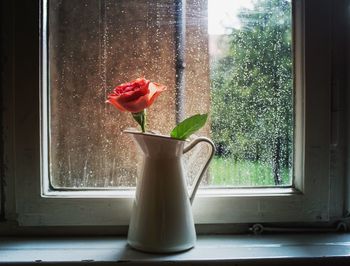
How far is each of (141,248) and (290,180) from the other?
333 millimetres

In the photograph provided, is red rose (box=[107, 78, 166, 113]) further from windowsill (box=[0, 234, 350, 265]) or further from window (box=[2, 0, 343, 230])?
windowsill (box=[0, 234, 350, 265])

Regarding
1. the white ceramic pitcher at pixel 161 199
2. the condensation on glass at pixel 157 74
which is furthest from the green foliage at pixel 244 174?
the white ceramic pitcher at pixel 161 199

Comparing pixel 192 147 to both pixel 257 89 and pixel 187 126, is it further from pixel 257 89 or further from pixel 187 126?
pixel 257 89

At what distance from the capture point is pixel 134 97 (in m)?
0.68

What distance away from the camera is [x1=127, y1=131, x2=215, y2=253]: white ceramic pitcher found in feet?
2.28

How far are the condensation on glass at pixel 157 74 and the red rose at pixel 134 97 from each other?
137 mm

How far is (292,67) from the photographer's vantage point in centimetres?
84

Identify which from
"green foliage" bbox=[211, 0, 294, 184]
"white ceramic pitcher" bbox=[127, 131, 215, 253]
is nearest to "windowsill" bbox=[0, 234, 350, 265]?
"white ceramic pitcher" bbox=[127, 131, 215, 253]

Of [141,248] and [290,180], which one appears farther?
[290,180]

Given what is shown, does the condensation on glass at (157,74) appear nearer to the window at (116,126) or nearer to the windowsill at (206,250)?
the window at (116,126)

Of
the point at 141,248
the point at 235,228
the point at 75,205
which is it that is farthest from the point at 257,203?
the point at 75,205

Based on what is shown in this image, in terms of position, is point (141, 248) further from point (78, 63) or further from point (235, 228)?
point (78, 63)

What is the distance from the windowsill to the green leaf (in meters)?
0.20

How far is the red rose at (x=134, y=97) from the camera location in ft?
2.23
